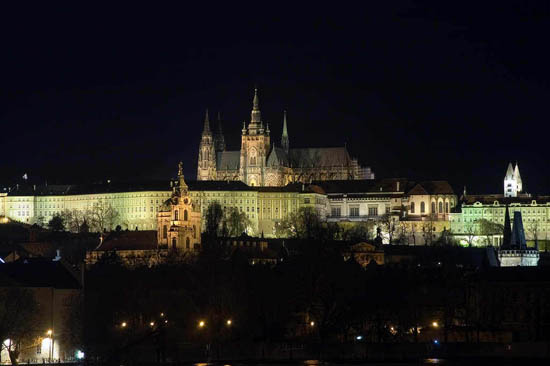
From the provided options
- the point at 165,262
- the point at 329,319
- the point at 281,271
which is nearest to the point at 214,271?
the point at 281,271

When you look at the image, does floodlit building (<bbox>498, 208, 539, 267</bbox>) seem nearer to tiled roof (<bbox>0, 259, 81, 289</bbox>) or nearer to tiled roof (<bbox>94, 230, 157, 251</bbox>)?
tiled roof (<bbox>94, 230, 157, 251</bbox>)

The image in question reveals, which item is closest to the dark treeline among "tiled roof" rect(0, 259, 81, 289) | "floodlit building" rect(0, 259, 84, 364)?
"floodlit building" rect(0, 259, 84, 364)

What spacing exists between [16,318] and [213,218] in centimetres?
11048

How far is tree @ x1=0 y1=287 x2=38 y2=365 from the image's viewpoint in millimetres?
72125

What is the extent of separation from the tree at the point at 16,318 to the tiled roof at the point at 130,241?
66.1m

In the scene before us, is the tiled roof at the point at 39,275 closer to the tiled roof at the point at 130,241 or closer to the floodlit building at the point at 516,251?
the tiled roof at the point at 130,241

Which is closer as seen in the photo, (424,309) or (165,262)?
(424,309)

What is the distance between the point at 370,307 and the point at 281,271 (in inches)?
476

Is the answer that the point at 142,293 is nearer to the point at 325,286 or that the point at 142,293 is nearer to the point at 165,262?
the point at 325,286

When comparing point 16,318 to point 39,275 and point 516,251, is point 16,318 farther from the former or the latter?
point 516,251

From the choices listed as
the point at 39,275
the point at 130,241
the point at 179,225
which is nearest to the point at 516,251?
the point at 179,225

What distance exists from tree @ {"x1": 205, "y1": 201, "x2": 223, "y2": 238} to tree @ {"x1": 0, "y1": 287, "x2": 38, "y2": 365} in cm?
7921

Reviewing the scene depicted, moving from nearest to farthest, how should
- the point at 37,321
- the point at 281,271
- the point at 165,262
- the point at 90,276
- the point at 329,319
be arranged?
the point at 37,321
the point at 329,319
the point at 90,276
the point at 281,271
the point at 165,262

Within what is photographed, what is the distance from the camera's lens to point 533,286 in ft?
331
